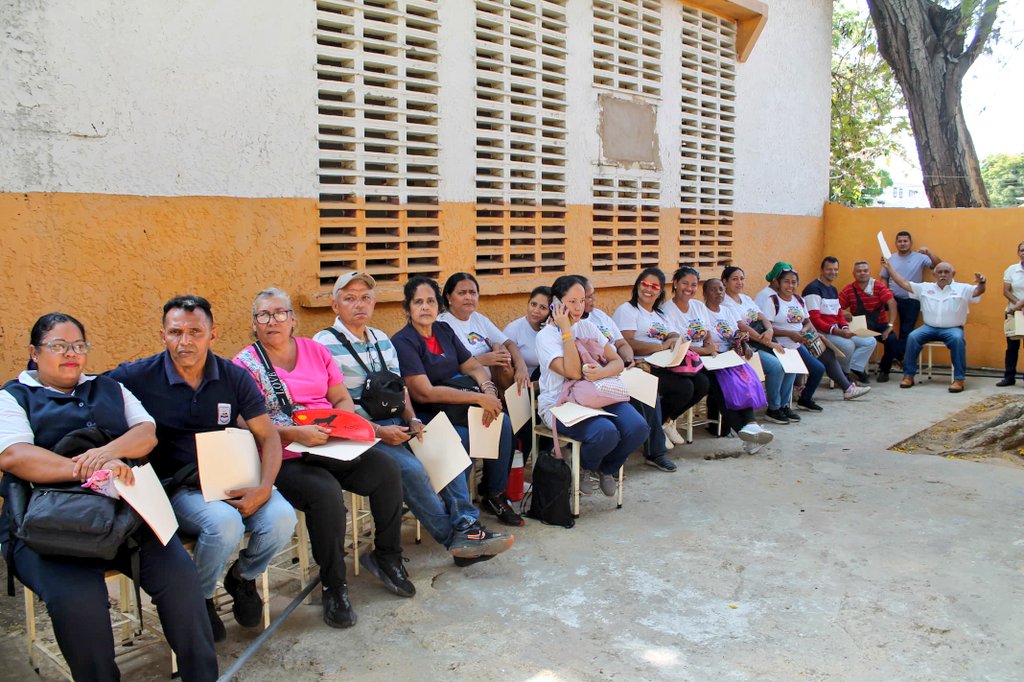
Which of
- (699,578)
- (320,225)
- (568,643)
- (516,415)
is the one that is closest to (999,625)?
(699,578)

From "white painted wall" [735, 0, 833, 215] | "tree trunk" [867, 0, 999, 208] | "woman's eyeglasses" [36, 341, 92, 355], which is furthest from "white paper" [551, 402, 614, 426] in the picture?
"tree trunk" [867, 0, 999, 208]

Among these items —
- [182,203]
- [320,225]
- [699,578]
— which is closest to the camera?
[699,578]

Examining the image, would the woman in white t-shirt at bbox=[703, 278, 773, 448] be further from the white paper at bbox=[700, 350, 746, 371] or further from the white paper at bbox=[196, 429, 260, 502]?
the white paper at bbox=[196, 429, 260, 502]

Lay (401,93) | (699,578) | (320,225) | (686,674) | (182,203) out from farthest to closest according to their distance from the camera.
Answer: (401,93) → (320,225) → (182,203) → (699,578) → (686,674)

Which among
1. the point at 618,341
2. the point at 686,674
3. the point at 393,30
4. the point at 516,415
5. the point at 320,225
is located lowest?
the point at 686,674

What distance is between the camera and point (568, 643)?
3.25m

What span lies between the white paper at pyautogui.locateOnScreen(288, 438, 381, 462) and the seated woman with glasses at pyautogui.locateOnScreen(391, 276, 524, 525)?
912 millimetres

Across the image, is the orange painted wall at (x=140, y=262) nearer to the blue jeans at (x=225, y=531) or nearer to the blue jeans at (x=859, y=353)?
the blue jeans at (x=225, y=531)

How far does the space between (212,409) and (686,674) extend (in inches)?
82.2

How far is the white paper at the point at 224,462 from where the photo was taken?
3115mm

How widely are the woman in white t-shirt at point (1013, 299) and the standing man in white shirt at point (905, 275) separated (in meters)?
0.87

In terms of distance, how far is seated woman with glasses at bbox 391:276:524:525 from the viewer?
177 inches

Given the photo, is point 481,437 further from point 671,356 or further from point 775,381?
point 775,381

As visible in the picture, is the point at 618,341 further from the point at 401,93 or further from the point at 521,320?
the point at 401,93
